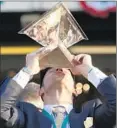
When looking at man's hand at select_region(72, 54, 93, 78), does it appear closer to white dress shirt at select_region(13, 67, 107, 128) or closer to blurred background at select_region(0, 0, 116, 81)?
white dress shirt at select_region(13, 67, 107, 128)

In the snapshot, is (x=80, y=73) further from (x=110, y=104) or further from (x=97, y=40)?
(x=97, y=40)

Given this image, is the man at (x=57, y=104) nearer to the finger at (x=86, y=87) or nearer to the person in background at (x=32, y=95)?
the person in background at (x=32, y=95)

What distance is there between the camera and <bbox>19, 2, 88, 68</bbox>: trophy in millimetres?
1651

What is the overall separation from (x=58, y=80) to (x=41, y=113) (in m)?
0.14

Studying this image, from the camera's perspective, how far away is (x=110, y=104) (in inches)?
63.9

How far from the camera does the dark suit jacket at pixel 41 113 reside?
160cm

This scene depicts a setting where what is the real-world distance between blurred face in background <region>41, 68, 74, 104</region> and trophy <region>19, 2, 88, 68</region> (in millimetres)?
38

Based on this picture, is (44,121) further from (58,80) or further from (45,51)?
(45,51)

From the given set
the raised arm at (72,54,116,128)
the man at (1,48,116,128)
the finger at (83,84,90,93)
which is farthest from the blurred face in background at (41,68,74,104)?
the finger at (83,84,90,93)

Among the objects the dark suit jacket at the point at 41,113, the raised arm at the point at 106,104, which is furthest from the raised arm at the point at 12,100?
the raised arm at the point at 106,104

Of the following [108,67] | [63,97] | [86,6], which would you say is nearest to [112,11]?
[86,6]

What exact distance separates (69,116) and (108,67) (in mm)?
937

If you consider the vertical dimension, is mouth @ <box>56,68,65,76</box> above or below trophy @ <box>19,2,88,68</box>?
below

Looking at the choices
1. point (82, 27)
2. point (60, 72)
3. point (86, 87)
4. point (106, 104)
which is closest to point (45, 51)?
point (60, 72)
